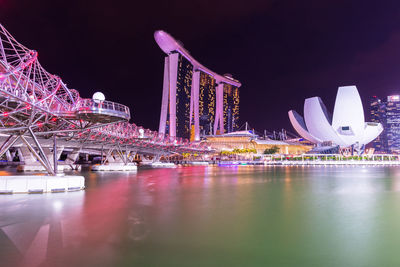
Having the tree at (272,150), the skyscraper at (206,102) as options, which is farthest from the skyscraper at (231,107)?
the tree at (272,150)

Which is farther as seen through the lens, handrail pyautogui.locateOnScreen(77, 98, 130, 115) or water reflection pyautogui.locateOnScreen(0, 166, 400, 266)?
handrail pyautogui.locateOnScreen(77, 98, 130, 115)

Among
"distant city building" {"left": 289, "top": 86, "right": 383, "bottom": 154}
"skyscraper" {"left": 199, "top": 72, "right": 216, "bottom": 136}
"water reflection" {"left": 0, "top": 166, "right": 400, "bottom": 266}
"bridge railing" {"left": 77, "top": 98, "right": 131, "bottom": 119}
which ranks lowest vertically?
"water reflection" {"left": 0, "top": 166, "right": 400, "bottom": 266}

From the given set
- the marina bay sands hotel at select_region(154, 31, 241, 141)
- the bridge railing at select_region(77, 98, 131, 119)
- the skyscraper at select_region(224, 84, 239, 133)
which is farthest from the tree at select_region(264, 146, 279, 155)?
the bridge railing at select_region(77, 98, 131, 119)

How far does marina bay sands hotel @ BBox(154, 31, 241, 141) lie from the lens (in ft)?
349

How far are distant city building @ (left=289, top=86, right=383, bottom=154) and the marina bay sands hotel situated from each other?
4441 cm

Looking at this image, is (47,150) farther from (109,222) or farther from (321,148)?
(321,148)

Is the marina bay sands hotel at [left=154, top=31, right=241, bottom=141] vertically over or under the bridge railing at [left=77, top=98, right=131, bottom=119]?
over

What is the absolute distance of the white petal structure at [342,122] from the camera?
104188 millimetres

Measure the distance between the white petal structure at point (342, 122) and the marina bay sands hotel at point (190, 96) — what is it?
44.5 metres

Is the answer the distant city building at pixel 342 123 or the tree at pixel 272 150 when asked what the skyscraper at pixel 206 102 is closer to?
the tree at pixel 272 150

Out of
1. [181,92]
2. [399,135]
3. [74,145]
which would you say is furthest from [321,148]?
[399,135]

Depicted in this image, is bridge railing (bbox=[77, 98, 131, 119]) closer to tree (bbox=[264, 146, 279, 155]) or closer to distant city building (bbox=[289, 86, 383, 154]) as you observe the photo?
tree (bbox=[264, 146, 279, 155])

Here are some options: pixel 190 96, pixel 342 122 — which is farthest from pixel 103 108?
pixel 190 96

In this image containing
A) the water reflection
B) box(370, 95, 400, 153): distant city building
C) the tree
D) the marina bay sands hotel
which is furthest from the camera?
box(370, 95, 400, 153): distant city building
